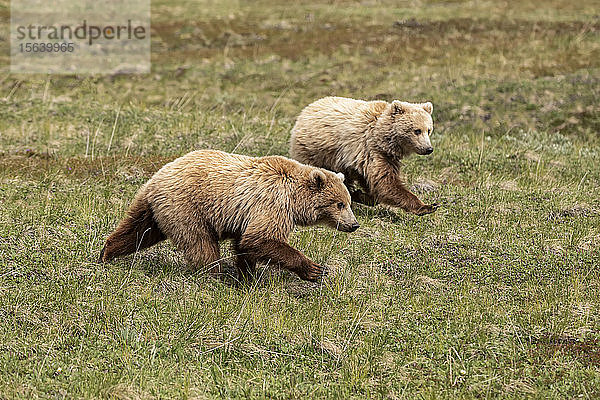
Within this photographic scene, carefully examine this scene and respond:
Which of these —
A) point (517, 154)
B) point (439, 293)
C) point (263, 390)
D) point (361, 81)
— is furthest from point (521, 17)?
point (263, 390)

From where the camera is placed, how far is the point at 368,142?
36.1 ft

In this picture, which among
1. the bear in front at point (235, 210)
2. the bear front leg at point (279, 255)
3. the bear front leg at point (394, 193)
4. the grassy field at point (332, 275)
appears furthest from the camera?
the bear front leg at point (394, 193)

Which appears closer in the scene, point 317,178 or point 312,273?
point 312,273

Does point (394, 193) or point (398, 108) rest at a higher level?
point (398, 108)

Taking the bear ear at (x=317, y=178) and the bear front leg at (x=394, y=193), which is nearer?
the bear ear at (x=317, y=178)

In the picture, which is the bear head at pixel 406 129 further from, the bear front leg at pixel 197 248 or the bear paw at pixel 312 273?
the bear front leg at pixel 197 248

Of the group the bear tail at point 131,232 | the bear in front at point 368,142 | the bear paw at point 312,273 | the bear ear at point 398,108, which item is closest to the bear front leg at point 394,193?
the bear in front at point 368,142

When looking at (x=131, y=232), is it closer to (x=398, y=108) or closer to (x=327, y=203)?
(x=327, y=203)

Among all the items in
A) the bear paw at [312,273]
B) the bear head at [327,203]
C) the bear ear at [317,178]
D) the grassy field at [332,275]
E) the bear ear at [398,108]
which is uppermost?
the bear ear at [398,108]

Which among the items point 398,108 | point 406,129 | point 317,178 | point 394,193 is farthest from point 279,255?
point 398,108

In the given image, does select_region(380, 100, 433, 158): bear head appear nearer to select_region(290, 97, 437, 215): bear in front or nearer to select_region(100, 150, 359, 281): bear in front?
select_region(290, 97, 437, 215): bear in front

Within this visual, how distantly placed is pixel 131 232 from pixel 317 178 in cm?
232

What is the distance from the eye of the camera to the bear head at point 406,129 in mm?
10742

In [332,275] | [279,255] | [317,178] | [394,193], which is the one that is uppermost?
[317,178]
